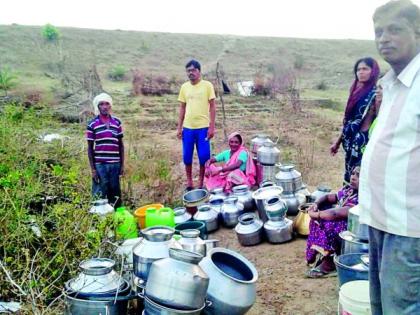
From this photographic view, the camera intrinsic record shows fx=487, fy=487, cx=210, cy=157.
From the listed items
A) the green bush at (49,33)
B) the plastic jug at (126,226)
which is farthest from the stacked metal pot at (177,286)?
the green bush at (49,33)

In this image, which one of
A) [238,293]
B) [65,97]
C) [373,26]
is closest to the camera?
[373,26]

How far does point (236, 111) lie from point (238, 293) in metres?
12.0

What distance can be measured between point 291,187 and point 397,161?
3591 mm

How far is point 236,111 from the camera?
14.8 m

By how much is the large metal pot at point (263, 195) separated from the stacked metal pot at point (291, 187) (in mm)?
253

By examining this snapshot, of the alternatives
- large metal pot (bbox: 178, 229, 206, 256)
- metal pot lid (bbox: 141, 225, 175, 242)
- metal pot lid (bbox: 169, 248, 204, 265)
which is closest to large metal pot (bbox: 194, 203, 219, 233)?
large metal pot (bbox: 178, 229, 206, 256)

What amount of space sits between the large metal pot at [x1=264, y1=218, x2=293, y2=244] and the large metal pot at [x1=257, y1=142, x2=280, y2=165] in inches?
48.1

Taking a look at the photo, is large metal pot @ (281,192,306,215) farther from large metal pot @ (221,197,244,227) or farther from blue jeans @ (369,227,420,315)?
blue jeans @ (369,227,420,315)

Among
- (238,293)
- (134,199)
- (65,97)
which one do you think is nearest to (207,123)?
(134,199)

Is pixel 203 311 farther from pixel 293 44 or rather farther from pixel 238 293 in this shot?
pixel 293 44

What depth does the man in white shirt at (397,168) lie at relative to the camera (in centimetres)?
183

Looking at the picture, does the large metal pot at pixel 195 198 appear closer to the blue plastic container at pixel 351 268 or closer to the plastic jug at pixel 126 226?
the plastic jug at pixel 126 226

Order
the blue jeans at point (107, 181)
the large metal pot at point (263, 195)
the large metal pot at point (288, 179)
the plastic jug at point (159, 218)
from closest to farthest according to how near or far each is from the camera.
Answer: the plastic jug at point (159, 218)
the large metal pot at point (263, 195)
the blue jeans at point (107, 181)
the large metal pot at point (288, 179)

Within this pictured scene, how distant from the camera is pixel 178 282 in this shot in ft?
8.80
